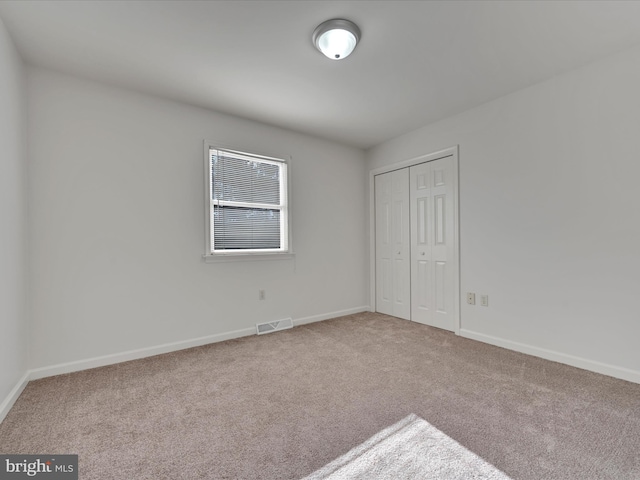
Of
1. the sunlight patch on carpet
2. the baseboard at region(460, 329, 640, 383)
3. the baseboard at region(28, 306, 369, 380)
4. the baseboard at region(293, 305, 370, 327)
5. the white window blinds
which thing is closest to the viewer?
the sunlight patch on carpet

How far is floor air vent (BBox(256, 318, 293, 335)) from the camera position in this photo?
3.51m

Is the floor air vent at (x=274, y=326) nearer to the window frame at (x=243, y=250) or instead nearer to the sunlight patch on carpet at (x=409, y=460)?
the window frame at (x=243, y=250)

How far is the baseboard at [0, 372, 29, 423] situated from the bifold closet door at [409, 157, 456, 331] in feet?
12.4

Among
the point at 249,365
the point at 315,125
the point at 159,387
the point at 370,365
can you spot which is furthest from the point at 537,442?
the point at 315,125

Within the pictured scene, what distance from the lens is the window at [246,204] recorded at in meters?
3.29

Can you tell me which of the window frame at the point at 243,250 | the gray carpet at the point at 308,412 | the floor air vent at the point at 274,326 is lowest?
the gray carpet at the point at 308,412

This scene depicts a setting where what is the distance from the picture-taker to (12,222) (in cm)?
207

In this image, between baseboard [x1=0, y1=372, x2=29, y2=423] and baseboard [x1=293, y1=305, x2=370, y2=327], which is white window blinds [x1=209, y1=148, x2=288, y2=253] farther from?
baseboard [x1=0, y1=372, x2=29, y2=423]

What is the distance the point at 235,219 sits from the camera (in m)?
3.43

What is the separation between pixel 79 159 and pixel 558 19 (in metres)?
3.72

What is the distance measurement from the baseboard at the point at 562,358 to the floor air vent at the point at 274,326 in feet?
6.61
